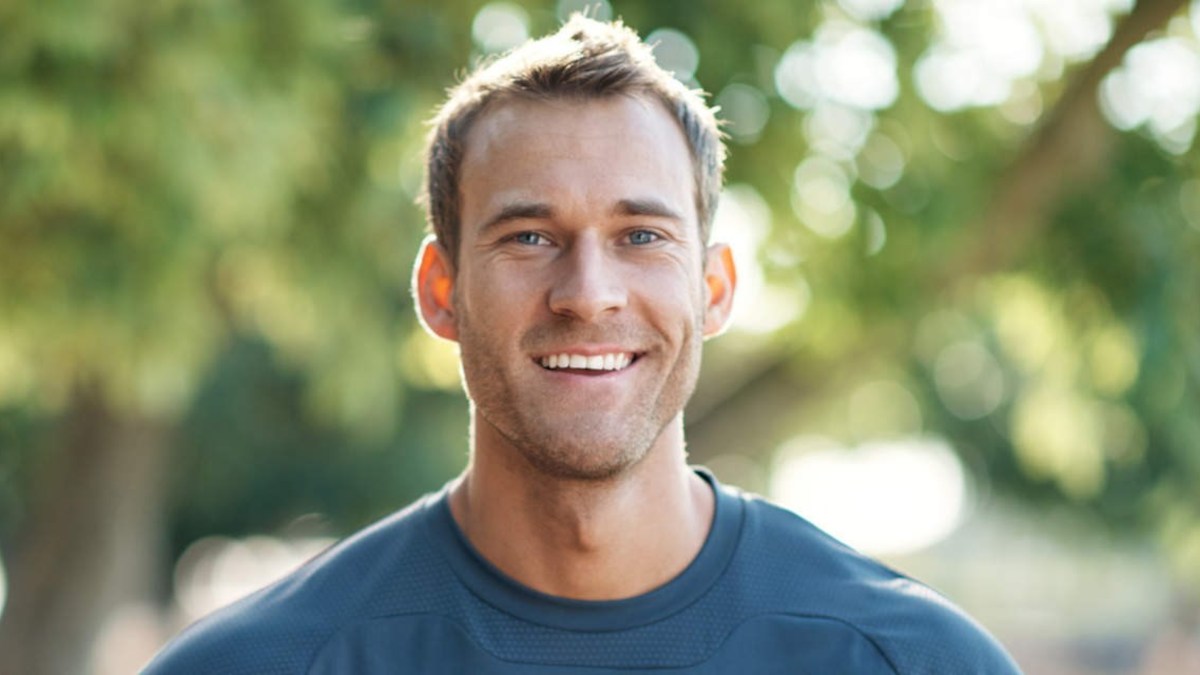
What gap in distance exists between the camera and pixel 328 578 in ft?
10.0

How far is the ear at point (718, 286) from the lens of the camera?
3.24 metres

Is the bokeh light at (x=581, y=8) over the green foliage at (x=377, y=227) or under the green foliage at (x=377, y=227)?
over

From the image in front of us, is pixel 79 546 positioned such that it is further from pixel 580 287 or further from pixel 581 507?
pixel 580 287

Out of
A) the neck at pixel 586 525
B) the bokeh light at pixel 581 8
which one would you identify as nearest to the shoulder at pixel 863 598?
the neck at pixel 586 525

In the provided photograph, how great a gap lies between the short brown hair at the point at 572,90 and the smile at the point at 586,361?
36 cm

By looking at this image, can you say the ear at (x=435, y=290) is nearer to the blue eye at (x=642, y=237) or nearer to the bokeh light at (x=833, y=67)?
the blue eye at (x=642, y=237)

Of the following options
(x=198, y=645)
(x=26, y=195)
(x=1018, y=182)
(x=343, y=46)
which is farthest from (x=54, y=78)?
(x=1018, y=182)

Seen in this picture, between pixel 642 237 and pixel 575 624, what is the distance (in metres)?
0.65

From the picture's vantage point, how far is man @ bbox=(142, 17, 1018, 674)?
114 inches

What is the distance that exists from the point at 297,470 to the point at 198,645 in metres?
16.3

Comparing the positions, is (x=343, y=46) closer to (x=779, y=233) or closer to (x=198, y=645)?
(x=779, y=233)

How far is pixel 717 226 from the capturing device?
6.01 metres

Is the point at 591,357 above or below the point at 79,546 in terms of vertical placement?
above

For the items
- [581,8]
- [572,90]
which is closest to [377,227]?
[581,8]
